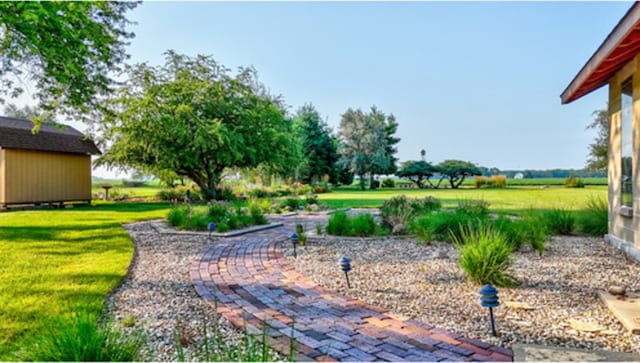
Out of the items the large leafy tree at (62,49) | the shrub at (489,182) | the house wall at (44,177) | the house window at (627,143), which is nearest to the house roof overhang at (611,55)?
the house window at (627,143)

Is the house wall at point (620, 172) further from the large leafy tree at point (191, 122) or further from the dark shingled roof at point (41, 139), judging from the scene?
the dark shingled roof at point (41, 139)

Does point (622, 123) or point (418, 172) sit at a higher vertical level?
point (622, 123)

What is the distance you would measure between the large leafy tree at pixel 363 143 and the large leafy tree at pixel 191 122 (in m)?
16.4

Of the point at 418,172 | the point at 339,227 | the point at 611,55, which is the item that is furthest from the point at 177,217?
the point at 418,172

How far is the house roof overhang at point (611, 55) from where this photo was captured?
399cm

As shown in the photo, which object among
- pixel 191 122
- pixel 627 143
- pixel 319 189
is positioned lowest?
pixel 319 189

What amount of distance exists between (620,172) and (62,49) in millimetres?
10522

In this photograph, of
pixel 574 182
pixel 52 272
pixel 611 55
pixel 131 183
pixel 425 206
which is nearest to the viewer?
pixel 52 272

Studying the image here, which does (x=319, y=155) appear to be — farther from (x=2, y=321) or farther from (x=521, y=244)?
(x=2, y=321)

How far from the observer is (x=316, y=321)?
10.2 feet

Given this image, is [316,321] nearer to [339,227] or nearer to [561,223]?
[339,227]

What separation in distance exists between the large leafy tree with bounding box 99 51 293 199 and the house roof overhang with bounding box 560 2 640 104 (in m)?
11.9

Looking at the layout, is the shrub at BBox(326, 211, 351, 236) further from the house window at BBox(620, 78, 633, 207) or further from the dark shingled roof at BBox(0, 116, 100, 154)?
the dark shingled roof at BBox(0, 116, 100, 154)

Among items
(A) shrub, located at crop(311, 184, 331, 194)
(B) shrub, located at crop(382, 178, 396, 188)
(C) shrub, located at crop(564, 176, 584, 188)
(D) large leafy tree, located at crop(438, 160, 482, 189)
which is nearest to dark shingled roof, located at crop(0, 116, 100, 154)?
(A) shrub, located at crop(311, 184, 331, 194)
